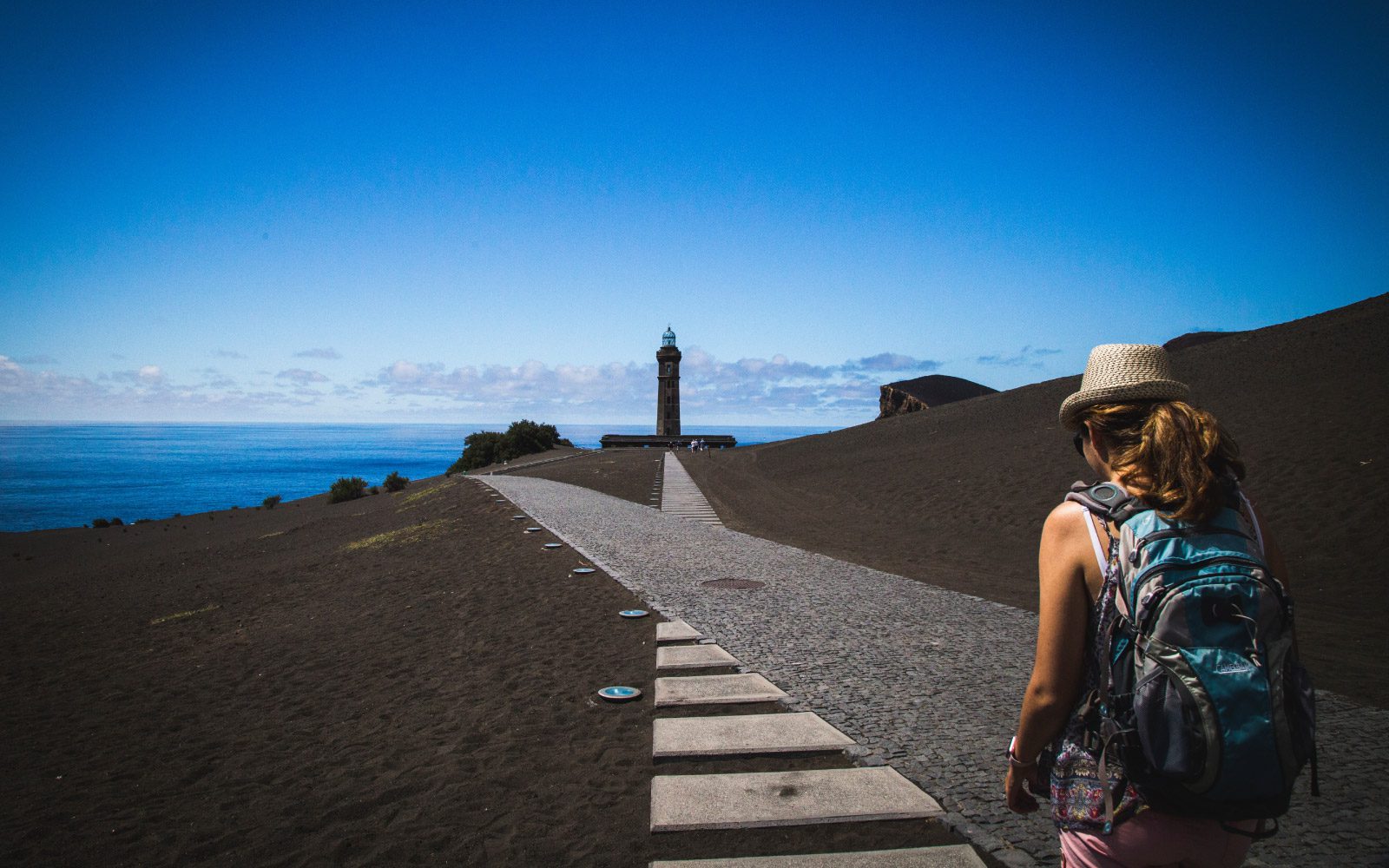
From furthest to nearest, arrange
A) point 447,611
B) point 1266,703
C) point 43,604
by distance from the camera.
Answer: point 43,604
point 447,611
point 1266,703

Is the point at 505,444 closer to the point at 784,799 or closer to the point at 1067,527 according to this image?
the point at 784,799

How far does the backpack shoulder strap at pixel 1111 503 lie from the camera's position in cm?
165

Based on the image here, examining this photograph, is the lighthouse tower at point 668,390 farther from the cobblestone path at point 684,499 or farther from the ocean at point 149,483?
the cobblestone path at point 684,499

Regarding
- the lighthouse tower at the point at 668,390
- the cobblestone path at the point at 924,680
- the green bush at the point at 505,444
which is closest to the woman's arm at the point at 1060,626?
the cobblestone path at the point at 924,680

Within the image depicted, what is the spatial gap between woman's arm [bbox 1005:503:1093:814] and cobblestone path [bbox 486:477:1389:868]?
6.37 feet

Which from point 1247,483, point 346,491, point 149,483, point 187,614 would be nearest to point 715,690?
point 187,614

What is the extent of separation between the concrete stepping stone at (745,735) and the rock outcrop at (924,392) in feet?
227

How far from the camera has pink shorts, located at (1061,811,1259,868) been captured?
5.23 feet

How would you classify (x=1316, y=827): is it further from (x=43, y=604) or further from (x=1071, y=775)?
(x=43, y=604)

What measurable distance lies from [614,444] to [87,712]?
50.9 m

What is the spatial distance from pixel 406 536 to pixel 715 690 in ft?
40.0

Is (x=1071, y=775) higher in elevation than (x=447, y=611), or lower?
higher

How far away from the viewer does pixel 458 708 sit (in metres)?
5.45

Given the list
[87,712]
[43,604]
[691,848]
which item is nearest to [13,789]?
[87,712]
